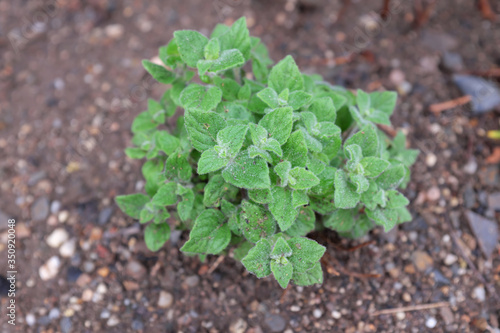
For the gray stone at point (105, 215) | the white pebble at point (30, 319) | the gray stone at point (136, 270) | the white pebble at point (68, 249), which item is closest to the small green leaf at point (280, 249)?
the gray stone at point (136, 270)

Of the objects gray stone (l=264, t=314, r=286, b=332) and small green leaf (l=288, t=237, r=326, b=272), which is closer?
small green leaf (l=288, t=237, r=326, b=272)

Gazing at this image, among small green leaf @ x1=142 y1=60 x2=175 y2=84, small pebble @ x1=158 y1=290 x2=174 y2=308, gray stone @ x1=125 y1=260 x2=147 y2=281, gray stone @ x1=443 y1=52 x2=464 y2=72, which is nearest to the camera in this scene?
small green leaf @ x1=142 y1=60 x2=175 y2=84

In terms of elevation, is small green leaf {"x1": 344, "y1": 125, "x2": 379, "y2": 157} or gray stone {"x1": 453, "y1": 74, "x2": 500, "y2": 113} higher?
small green leaf {"x1": 344, "y1": 125, "x2": 379, "y2": 157}

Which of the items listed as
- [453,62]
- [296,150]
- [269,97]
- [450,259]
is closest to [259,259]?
[296,150]

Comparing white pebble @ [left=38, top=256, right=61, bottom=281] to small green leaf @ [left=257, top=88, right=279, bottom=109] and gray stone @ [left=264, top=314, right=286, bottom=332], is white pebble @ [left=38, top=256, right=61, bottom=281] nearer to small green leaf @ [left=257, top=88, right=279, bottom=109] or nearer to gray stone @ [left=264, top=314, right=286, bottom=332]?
gray stone @ [left=264, top=314, right=286, bottom=332]

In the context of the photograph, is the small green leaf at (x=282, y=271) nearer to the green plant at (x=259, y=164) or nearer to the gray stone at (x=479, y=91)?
the green plant at (x=259, y=164)

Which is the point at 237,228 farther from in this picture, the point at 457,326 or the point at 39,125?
the point at 39,125

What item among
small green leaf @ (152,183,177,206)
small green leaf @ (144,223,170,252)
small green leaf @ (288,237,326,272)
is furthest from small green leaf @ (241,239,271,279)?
small green leaf @ (144,223,170,252)
